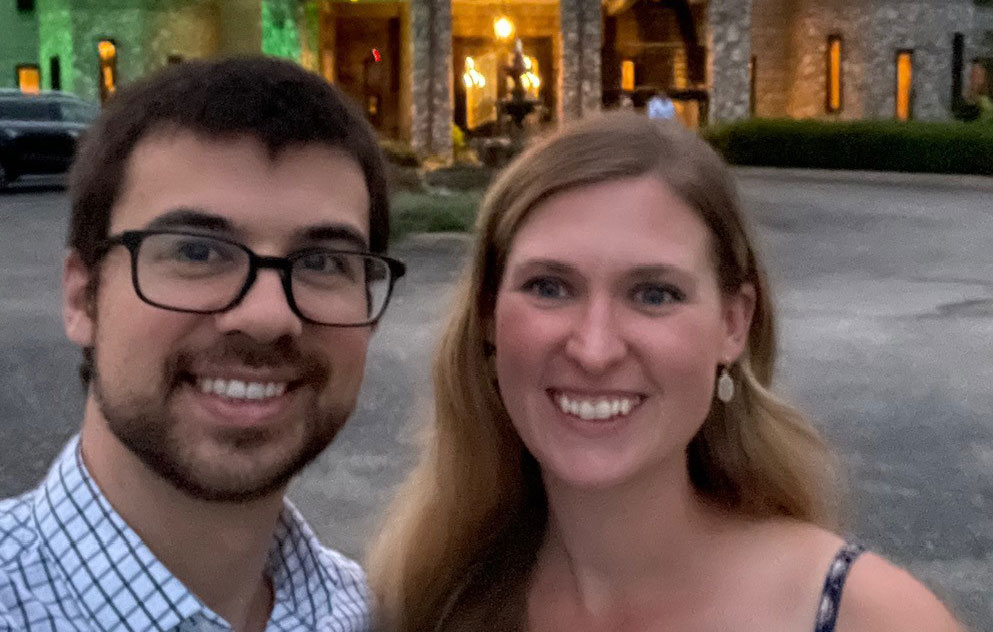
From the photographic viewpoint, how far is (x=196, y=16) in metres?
31.7

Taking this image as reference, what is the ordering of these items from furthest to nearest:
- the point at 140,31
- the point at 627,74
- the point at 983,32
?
the point at 983,32 → the point at 140,31 → the point at 627,74

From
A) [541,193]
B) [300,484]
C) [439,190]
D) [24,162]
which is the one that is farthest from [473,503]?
[24,162]

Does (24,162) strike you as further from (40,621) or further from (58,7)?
(40,621)

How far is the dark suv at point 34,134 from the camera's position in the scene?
71.9ft

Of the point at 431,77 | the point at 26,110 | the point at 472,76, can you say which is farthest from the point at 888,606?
the point at 472,76

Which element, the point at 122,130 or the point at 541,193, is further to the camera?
the point at 541,193

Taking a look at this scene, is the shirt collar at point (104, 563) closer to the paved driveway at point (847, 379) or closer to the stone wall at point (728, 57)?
the paved driveway at point (847, 379)

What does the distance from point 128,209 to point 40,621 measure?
2.45 feet

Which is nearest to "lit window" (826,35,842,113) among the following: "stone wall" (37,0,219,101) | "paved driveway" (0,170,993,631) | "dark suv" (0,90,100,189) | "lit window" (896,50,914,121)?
"lit window" (896,50,914,121)

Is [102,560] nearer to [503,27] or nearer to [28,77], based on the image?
[503,27]

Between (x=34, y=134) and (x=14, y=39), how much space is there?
59.5 feet

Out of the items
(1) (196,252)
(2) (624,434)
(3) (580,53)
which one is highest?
(3) (580,53)

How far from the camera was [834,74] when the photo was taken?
3381 cm

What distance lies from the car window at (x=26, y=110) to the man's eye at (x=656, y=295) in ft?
70.8
